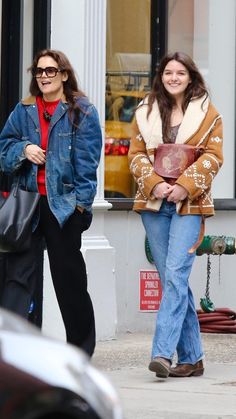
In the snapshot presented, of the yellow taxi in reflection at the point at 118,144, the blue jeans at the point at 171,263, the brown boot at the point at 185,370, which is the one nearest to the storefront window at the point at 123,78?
the yellow taxi in reflection at the point at 118,144

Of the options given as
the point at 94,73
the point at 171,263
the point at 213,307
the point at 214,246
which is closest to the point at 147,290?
the point at 213,307

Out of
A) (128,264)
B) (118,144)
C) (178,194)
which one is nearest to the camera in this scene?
(178,194)

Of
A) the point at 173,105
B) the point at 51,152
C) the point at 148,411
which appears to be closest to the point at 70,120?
the point at 51,152

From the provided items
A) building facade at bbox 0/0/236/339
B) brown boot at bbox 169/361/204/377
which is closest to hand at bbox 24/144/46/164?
brown boot at bbox 169/361/204/377

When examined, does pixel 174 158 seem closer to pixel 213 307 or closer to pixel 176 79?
pixel 176 79

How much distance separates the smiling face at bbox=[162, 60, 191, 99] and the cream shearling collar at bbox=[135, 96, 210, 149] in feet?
0.35

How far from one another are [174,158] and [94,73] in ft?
7.01

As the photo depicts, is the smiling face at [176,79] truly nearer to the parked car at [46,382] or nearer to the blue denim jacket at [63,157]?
the blue denim jacket at [63,157]

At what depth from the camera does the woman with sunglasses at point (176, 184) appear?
838cm

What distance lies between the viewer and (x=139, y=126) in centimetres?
864

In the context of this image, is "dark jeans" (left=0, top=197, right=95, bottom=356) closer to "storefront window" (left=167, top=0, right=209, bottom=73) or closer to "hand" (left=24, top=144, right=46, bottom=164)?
"hand" (left=24, top=144, right=46, bottom=164)

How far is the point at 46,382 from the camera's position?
421 cm

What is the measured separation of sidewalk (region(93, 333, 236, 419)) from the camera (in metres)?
7.37

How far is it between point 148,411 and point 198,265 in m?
4.14
